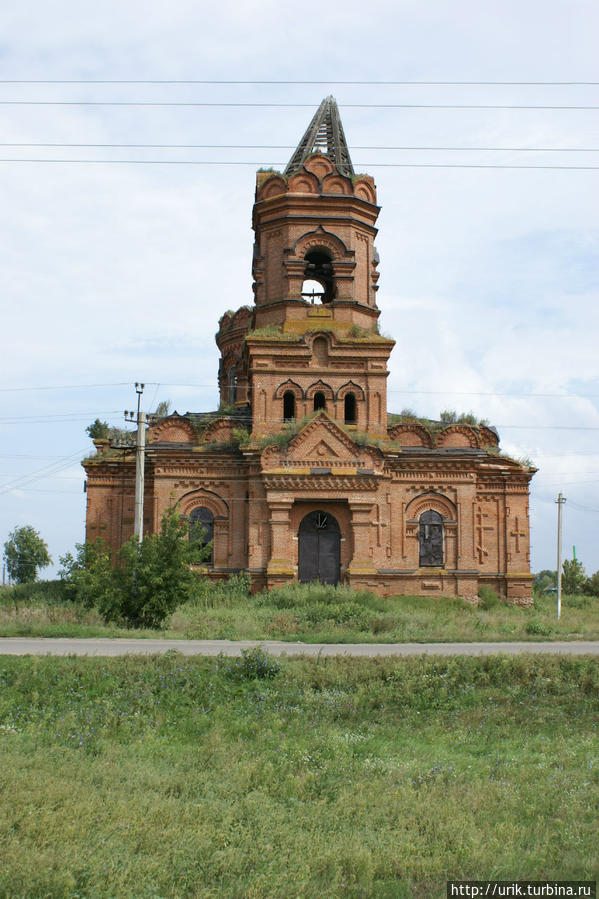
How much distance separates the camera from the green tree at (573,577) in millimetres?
51053

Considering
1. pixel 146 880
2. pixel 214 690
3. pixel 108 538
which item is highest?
pixel 108 538

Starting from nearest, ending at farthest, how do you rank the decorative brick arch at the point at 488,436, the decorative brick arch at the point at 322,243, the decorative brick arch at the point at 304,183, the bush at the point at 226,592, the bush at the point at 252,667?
1. the bush at the point at 252,667
2. the bush at the point at 226,592
3. the decorative brick arch at the point at 322,243
4. the decorative brick arch at the point at 304,183
5. the decorative brick arch at the point at 488,436

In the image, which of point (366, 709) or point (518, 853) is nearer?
point (518, 853)

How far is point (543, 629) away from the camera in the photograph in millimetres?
23141

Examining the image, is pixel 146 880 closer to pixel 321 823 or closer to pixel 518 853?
pixel 321 823

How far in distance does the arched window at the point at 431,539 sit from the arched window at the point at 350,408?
4340 millimetres

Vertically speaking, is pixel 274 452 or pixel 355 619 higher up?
pixel 274 452

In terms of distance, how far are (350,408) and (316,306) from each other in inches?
161

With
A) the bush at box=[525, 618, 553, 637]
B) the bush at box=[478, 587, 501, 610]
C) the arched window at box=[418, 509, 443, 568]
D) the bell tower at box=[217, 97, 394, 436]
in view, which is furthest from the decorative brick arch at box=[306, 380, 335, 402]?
the bush at box=[525, 618, 553, 637]

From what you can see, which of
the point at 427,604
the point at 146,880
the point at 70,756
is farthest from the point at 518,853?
the point at 427,604

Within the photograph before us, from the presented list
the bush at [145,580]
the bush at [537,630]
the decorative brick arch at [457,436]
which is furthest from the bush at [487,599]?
the bush at [145,580]

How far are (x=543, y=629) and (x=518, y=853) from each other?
48.4 ft

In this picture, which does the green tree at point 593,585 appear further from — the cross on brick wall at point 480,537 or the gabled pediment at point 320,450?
the gabled pediment at point 320,450

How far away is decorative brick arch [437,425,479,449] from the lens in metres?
32.7
